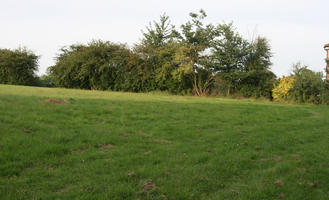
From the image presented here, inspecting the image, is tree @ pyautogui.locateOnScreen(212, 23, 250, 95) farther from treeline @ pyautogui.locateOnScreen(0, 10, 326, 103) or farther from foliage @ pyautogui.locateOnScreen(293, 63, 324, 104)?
foliage @ pyautogui.locateOnScreen(293, 63, 324, 104)

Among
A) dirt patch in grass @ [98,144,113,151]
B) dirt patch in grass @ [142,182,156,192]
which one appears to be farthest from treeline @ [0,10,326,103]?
dirt patch in grass @ [142,182,156,192]

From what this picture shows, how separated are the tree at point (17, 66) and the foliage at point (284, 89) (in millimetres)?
29178

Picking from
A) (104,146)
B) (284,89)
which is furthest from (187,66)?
(104,146)

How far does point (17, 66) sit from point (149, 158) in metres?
32.9

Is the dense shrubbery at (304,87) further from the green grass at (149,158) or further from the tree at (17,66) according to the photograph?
the tree at (17,66)

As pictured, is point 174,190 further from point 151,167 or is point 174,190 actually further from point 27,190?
point 27,190

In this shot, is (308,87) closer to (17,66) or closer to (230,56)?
(230,56)

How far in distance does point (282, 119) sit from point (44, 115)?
9700mm

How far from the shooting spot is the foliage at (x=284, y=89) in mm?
21250

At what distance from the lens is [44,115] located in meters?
7.91

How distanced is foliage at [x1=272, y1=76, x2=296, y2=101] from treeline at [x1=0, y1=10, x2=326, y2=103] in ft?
0.29

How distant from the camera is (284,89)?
21.5m

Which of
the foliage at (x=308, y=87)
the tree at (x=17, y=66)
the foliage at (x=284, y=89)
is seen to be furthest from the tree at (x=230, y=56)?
the tree at (x=17, y=66)

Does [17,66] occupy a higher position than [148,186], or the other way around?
[17,66]
